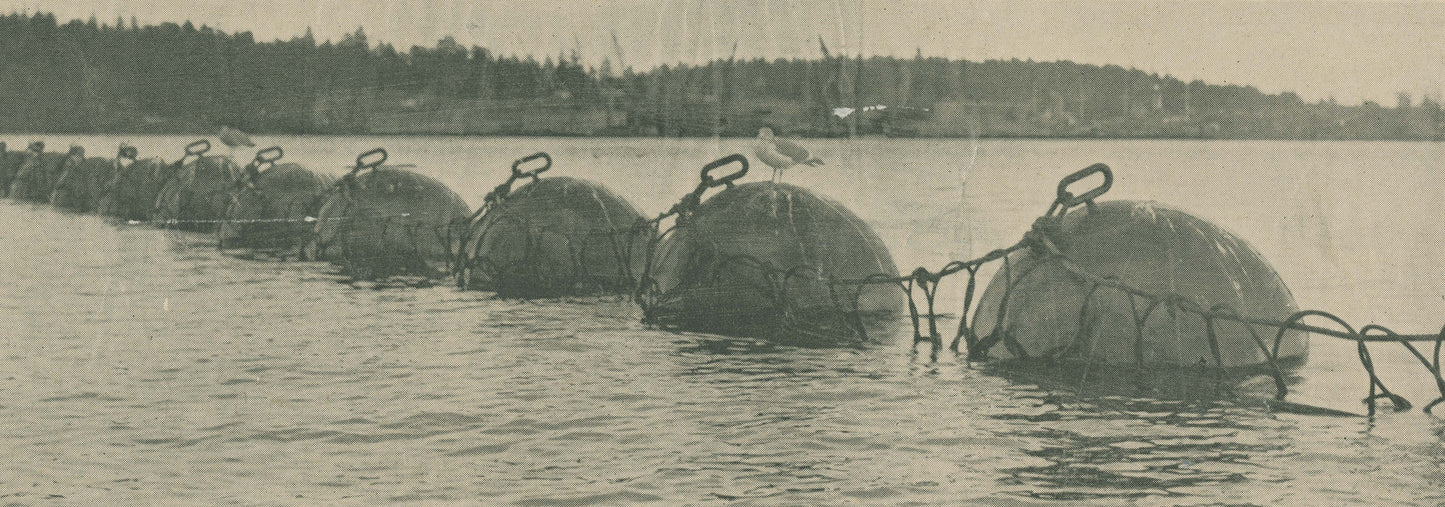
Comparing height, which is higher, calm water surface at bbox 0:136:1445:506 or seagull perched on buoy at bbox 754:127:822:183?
seagull perched on buoy at bbox 754:127:822:183

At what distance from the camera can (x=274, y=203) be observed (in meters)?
46.0

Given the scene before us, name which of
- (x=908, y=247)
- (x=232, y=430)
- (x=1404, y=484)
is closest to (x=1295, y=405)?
(x=1404, y=484)

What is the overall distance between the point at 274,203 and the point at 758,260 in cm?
2464

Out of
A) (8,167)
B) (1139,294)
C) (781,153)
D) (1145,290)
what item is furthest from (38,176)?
(1139,294)

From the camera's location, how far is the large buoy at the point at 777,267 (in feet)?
81.0

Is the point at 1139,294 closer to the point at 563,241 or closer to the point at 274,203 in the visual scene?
the point at 563,241

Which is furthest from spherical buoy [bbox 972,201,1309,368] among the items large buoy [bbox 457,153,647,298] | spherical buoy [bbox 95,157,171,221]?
spherical buoy [bbox 95,157,171,221]

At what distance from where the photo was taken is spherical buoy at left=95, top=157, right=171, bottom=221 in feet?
200

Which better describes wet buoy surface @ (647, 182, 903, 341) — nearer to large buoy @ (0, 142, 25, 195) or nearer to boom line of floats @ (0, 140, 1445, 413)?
boom line of floats @ (0, 140, 1445, 413)

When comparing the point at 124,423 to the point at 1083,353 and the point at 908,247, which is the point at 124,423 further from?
the point at 908,247

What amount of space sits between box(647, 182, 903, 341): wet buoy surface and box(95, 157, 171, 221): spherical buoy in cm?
3760

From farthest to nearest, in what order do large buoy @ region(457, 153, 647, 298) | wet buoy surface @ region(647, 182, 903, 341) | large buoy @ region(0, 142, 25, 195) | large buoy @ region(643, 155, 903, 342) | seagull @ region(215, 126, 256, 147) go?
large buoy @ region(0, 142, 25, 195)
seagull @ region(215, 126, 256, 147)
large buoy @ region(457, 153, 647, 298)
wet buoy surface @ region(647, 182, 903, 341)
large buoy @ region(643, 155, 903, 342)

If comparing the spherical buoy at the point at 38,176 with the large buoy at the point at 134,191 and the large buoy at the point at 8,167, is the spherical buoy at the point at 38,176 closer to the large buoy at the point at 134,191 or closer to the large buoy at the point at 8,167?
the large buoy at the point at 8,167

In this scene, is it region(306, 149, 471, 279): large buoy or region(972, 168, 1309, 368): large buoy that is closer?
region(972, 168, 1309, 368): large buoy
